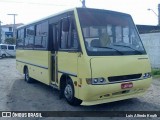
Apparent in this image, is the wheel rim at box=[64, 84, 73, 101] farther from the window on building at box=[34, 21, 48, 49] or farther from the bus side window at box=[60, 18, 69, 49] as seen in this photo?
the window on building at box=[34, 21, 48, 49]

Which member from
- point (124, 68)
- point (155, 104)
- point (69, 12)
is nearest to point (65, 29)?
point (69, 12)

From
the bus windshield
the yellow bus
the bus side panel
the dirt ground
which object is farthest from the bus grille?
the bus side panel

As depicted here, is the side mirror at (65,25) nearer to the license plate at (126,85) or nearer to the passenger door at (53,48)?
the passenger door at (53,48)

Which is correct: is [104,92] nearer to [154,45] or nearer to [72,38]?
[72,38]

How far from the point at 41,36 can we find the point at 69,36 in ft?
9.05

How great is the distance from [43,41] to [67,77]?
2.45m

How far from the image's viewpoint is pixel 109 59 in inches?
256

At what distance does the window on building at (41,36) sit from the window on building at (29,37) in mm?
584

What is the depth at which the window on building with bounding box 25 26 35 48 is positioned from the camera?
11003 millimetres

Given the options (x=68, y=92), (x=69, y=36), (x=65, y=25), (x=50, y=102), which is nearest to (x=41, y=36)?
(x=65, y=25)

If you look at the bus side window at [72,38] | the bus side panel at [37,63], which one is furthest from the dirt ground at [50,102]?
the bus side window at [72,38]

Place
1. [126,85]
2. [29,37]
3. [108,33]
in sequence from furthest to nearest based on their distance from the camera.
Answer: [29,37]
[108,33]
[126,85]

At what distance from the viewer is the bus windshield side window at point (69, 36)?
694 centimetres

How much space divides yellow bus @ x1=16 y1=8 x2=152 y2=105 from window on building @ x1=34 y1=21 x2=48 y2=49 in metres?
0.79
